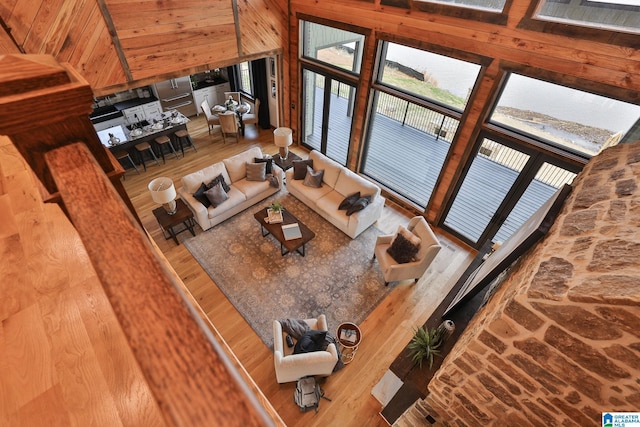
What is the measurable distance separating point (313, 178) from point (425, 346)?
12.5 feet

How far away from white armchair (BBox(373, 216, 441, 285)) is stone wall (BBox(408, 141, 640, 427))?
226 centimetres

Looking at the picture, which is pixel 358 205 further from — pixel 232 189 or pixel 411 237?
pixel 232 189

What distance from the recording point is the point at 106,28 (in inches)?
169

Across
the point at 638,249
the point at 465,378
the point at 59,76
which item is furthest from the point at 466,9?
the point at 59,76

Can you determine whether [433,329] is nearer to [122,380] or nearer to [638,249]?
[638,249]

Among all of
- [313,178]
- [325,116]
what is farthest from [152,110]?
[313,178]

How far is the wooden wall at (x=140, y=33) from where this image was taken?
387cm

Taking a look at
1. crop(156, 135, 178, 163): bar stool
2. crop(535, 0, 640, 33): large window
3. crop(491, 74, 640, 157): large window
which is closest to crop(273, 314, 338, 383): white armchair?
crop(491, 74, 640, 157): large window

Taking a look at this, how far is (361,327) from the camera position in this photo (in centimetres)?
433

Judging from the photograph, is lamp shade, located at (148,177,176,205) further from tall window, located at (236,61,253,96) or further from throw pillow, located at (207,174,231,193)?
tall window, located at (236,61,253,96)

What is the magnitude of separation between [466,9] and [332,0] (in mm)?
2457

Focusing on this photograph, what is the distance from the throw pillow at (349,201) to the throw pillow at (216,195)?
84.2 inches

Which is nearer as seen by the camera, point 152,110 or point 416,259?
point 416,259

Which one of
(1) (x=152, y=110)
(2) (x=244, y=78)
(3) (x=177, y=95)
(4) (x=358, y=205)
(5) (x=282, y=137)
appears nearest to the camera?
(4) (x=358, y=205)
